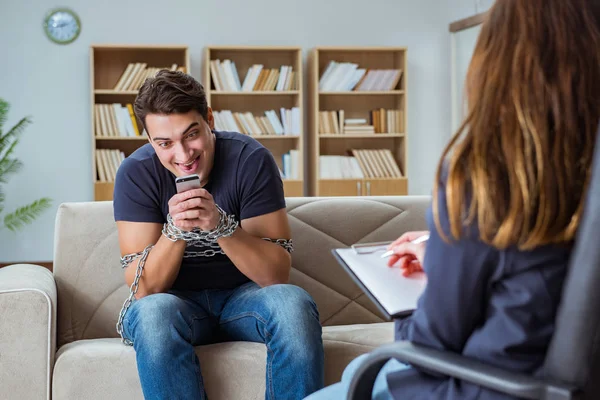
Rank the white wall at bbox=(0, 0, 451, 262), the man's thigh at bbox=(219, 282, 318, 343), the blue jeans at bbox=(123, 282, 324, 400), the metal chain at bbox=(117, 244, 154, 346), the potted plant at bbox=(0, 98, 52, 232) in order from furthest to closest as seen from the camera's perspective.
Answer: the white wall at bbox=(0, 0, 451, 262) → the potted plant at bbox=(0, 98, 52, 232) → the metal chain at bbox=(117, 244, 154, 346) → the man's thigh at bbox=(219, 282, 318, 343) → the blue jeans at bbox=(123, 282, 324, 400)

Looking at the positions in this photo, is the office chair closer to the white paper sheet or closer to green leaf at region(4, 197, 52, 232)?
the white paper sheet

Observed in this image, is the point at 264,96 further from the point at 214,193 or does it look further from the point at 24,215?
the point at 214,193

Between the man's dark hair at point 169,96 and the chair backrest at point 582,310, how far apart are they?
1.24 meters

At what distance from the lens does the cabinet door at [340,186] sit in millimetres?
5781

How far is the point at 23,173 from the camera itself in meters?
5.60

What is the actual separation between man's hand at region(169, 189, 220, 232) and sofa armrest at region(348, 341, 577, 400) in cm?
75

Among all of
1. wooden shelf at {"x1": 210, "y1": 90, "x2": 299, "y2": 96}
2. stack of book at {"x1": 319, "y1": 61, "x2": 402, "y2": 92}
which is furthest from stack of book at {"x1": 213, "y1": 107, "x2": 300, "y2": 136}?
stack of book at {"x1": 319, "y1": 61, "x2": 402, "y2": 92}

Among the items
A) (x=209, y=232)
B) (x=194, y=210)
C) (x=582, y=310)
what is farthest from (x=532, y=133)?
(x=209, y=232)

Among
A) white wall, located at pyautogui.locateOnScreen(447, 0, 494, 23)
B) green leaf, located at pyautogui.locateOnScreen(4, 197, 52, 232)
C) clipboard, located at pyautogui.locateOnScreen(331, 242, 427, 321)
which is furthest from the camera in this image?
white wall, located at pyautogui.locateOnScreen(447, 0, 494, 23)

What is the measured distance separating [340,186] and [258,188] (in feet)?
12.9

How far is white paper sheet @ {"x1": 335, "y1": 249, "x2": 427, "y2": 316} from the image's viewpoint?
0.95 m

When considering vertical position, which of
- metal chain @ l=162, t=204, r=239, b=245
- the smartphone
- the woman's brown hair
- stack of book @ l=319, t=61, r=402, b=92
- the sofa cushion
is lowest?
the sofa cushion

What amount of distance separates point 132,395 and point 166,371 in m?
0.27

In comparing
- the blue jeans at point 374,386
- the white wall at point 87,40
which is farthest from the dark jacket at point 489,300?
the white wall at point 87,40
